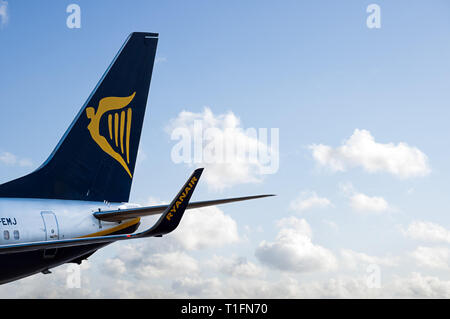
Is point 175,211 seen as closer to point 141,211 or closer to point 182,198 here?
point 182,198

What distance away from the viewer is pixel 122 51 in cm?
2266

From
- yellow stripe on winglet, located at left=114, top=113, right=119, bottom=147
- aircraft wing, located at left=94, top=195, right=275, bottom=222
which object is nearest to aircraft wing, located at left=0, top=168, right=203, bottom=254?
aircraft wing, located at left=94, top=195, right=275, bottom=222

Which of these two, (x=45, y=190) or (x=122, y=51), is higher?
(x=122, y=51)

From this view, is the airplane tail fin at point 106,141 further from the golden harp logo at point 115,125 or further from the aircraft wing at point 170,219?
the aircraft wing at point 170,219

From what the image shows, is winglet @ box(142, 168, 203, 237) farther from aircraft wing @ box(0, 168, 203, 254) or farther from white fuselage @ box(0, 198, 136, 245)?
white fuselage @ box(0, 198, 136, 245)

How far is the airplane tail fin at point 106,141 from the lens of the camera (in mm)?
19703

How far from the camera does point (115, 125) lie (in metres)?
22.2

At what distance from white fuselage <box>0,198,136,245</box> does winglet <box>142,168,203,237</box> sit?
19.3 ft

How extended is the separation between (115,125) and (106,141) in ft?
2.81

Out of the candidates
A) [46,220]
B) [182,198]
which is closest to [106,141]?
[46,220]
